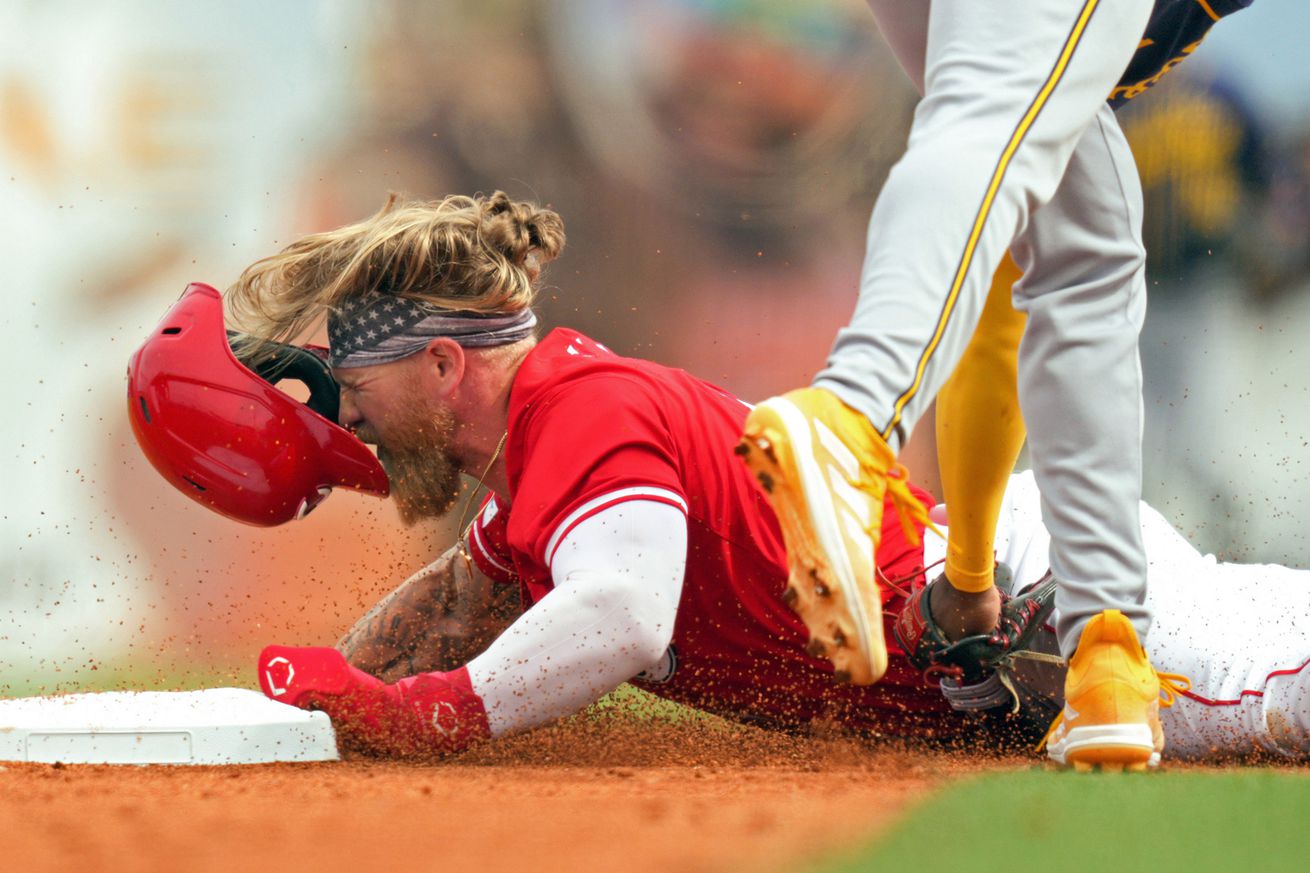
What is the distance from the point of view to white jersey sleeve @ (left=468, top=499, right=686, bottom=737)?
192 cm

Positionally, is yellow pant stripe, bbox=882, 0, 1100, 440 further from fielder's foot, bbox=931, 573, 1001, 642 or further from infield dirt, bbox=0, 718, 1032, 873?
fielder's foot, bbox=931, 573, 1001, 642

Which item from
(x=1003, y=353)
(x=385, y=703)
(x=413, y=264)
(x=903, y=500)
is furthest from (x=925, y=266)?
(x=413, y=264)

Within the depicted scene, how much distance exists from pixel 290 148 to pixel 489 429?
3374 millimetres

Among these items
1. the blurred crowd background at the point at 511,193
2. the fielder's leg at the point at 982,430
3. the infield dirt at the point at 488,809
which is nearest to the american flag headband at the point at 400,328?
the infield dirt at the point at 488,809

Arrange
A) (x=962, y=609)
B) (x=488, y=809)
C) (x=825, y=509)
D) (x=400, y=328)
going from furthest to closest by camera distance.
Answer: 1. (x=400, y=328)
2. (x=962, y=609)
3. (x=488, y=809)
4. (x=825, y=509)

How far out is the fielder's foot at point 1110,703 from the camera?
1705 mm

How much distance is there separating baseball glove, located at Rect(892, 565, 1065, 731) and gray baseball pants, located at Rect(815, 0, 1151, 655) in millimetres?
283

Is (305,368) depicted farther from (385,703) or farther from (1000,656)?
(1000,656)

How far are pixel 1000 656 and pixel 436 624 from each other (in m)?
1.13

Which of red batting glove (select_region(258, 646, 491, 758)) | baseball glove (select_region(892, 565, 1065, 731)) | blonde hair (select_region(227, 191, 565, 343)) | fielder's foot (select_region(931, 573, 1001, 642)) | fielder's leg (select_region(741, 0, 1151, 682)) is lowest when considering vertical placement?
red batting glove (select_region(258, 646, 491, 758))

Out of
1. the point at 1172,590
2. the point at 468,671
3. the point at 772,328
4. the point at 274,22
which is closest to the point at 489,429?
the point at 468,671

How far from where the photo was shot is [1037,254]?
5.81ft

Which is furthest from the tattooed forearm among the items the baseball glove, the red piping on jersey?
the red piping on jersey

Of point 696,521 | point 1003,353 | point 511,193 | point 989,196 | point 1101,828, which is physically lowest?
point 511,193
